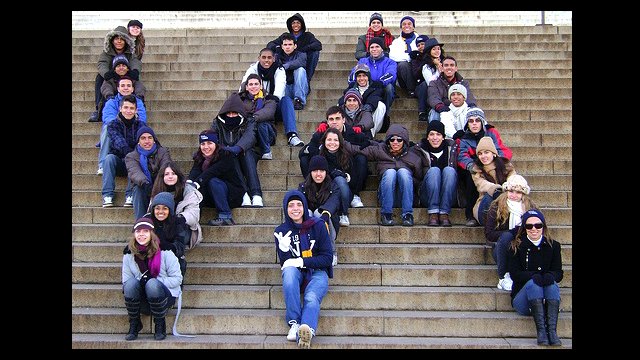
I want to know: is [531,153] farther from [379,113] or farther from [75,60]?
[75,60]

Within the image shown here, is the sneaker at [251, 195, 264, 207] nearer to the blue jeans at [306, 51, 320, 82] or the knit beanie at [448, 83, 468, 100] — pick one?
the knit beanie at [448, 83, 468, 100]

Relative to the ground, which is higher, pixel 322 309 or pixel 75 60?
pixel 75 60

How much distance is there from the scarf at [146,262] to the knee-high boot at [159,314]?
0.24m

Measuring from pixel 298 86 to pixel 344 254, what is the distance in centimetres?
317

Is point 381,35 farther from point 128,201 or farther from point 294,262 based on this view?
point 294,262

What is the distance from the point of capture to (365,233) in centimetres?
720

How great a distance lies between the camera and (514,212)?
6516 mm

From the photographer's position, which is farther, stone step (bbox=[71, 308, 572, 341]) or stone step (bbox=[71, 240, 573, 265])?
stone step (bbox=[71, 240, 573, 265])

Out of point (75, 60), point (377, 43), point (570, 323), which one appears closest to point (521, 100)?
point (377, 43)

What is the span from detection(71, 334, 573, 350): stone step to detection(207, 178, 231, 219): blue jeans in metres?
1.62

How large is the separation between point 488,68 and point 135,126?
5.65 metres

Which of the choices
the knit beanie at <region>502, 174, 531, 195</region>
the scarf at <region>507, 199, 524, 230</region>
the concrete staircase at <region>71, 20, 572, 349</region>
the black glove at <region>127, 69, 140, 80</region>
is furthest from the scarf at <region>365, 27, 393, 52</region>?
the scarf at <region>507, 199, 524, 230</region>

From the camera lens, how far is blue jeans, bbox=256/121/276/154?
8.15 metres

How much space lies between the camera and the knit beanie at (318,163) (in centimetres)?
681
